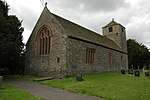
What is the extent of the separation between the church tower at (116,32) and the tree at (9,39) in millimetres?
25208

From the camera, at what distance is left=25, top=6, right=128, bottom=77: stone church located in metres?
22.9

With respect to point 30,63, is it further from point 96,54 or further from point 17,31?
point 96,54

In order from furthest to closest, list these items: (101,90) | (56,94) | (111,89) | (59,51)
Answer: (59,51), (111,89), (101,90), (56,94)

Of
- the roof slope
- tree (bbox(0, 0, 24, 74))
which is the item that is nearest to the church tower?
the roof slope

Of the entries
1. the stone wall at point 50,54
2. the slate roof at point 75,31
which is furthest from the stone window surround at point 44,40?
the slate roof at point 75,31

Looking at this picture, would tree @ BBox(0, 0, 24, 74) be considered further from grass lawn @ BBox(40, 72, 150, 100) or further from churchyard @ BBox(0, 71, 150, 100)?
grass lawn @ BBox(40, 72, 150, 100)

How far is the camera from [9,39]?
2291 cm

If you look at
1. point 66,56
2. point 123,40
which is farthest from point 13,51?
point 123,40

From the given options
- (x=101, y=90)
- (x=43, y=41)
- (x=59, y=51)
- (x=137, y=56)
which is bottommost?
(x=101, y=90)

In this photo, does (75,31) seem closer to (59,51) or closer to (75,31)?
(75,31)

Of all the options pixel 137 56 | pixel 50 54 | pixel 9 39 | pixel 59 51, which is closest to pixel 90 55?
pixel 59 51

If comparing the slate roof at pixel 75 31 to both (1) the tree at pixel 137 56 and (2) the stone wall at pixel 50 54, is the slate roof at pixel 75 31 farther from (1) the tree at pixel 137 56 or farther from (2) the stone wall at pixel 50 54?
(1) the tree at pixel 137 56

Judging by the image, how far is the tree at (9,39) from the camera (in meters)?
21.8

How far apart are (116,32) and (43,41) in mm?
24561
